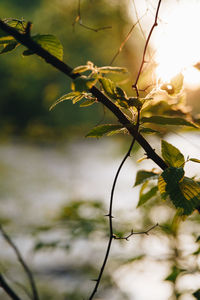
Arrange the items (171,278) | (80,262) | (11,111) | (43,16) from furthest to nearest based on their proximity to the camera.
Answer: (11,111) → (43,16) → (80,262) → (171,278)

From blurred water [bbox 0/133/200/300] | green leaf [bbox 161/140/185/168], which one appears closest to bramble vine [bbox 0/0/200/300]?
green leaf [bbox 161/140/185/168]

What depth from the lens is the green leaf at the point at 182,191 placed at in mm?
248

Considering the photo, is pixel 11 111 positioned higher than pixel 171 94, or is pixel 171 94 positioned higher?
pixel 11 111

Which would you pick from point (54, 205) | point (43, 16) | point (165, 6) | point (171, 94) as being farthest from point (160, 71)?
point (54, 205)

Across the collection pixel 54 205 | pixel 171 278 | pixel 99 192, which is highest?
pixel 99 192

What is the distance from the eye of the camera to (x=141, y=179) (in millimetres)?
305

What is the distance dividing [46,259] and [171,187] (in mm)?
2695

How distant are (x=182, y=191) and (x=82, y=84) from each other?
5.5 inches

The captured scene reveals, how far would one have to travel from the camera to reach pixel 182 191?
0.85 feet

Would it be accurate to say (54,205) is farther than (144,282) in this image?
Yes

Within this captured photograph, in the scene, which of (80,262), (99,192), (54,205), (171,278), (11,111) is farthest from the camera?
(11,111)

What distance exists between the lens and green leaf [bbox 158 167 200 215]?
25cm

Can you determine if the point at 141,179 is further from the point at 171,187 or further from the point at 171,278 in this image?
the point at 171,278

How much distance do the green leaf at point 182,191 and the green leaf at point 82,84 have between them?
0.35 feet
